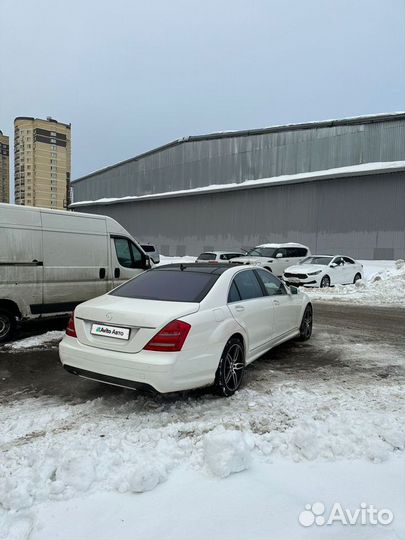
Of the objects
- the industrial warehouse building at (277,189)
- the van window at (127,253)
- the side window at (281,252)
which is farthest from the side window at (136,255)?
the industrial warehouse building at (277,189)

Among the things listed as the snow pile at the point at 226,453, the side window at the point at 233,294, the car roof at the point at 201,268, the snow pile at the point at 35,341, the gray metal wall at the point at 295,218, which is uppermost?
the gray metal wall at the point at 295,218

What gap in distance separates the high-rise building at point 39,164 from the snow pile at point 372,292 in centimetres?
4604

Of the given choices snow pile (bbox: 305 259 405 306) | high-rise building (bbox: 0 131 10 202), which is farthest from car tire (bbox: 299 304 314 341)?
high-rise building (bbox: 0 131 10 202)

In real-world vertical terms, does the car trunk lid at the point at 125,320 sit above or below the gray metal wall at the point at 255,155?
below

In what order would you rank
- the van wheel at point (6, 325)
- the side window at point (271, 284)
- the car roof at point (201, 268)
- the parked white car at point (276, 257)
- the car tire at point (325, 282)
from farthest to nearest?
the parked white car at point (276, 257)
the car tire at point (325, 282)
the van wheel at point (6, 325)
the side window at point (271, 284)
the car roof at point (201, 268)

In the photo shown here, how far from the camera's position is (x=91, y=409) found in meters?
4.27

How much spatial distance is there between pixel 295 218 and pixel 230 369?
2325 cm

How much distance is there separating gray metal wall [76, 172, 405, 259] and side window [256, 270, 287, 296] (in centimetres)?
1895

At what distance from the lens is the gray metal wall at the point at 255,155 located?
2406cm

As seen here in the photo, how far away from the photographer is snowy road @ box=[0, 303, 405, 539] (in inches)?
102

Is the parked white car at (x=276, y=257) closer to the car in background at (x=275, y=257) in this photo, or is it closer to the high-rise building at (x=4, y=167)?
the car in background at (x=275, y=257)

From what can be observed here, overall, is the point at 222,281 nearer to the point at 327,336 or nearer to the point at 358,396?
the point at 358,396

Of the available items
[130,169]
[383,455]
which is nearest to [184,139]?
[130,169]

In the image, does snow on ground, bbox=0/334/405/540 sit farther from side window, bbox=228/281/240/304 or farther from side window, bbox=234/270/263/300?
side window, bbox=234/270/263/300
